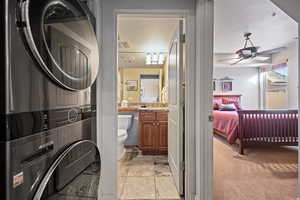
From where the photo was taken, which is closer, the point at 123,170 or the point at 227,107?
the point at 123,170

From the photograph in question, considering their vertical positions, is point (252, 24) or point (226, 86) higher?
point (252, 24)

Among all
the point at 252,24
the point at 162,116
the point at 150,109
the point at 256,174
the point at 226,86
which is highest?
the point at 252,24

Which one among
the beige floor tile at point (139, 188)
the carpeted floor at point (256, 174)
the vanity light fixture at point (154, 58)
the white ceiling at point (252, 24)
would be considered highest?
the white ceiling at point (252, 24)

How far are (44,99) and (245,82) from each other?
7099mm

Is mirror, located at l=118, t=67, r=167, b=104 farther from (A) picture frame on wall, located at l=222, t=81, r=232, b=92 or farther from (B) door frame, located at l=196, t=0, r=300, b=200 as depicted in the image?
(A) picture frame on wall, located at l=222, t=81, r=232, b=92

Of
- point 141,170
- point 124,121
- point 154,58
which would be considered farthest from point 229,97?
point 141,170

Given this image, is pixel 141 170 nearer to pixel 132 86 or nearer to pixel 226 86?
pixel 132 86

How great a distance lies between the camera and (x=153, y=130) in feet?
10.3

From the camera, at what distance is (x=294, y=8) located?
0.87 m

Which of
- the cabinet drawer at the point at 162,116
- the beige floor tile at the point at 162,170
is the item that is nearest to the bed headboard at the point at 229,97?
the cabinet drawer at the point at 162,116

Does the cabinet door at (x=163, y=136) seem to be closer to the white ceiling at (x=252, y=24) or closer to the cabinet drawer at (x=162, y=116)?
the cabinet drawer at (x=162, y=116)

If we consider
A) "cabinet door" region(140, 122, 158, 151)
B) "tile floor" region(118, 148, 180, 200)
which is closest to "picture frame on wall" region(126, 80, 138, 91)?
"cabinet door" region(140, 122, 158, 151)

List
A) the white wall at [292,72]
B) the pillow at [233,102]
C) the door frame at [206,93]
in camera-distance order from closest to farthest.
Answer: the door frame at [206,93] < the white wall at [292,72] < the pillow at [233,102]

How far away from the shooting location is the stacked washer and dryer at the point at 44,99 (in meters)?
0.54
